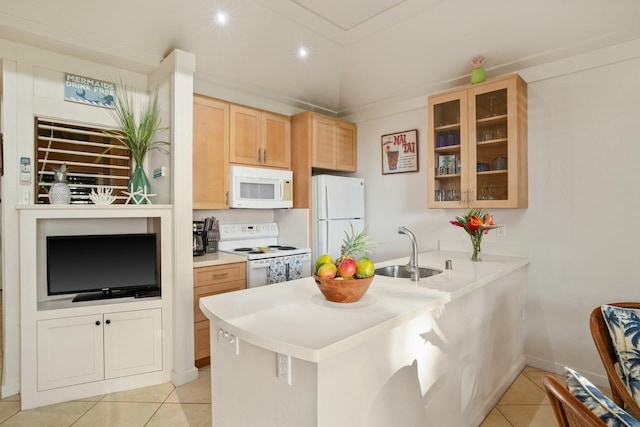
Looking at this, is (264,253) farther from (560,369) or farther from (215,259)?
(560,369)

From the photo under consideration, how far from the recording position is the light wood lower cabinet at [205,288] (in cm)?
288

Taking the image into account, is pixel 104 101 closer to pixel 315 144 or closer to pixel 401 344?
pixel 315 144

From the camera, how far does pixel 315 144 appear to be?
3824 millimetres

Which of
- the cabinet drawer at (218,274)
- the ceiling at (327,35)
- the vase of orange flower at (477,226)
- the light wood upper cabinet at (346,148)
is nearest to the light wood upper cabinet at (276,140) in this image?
the ceiling at (327,35)

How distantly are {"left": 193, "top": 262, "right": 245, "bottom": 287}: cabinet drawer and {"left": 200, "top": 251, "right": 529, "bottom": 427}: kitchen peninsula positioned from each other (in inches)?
51.1

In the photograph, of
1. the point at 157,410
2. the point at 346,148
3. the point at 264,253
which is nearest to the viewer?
the point at 157,410

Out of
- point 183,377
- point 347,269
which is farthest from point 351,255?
point 183,377

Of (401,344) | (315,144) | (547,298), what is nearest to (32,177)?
(315,144)

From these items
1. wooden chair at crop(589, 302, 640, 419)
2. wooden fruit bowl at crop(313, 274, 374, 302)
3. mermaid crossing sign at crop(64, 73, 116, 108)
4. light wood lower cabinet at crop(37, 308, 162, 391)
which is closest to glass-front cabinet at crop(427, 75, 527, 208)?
wooden chair at crop(589, 302, 640, 419)

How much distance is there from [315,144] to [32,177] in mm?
2477

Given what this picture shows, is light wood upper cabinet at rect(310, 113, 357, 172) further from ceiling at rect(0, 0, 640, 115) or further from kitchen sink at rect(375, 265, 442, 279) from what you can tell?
kitchen sink at rect(375, 265, 442, 279)

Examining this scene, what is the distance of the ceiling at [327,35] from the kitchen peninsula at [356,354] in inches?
77.0

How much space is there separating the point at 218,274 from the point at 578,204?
9.83 ft

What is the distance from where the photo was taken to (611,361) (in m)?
1.42
